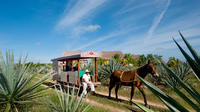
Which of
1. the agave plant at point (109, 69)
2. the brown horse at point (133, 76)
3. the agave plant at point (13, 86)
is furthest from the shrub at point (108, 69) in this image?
the agave plant at point (13, 86)

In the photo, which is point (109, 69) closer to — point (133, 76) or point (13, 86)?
point (133, 76)

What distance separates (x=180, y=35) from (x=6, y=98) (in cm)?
289

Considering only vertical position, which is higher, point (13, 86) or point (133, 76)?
point (13, 86)

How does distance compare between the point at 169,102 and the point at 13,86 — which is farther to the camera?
the point at 13,86

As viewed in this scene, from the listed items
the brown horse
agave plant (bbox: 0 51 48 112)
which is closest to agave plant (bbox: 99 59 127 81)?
the brown horse

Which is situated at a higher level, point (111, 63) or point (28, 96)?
point (111, 63)

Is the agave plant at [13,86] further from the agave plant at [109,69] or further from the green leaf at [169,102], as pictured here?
the agave plant at [109,69]

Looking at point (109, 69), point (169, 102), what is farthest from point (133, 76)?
point (169, 102)

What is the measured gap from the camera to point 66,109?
2.65 metres

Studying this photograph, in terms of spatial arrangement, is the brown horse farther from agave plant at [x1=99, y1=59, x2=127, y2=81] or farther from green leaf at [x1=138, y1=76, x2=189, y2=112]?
green leaf at [x1=138, y1=76, x2=189, y2=112]

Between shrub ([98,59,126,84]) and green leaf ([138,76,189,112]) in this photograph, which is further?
shrub ([98,59,126,84])

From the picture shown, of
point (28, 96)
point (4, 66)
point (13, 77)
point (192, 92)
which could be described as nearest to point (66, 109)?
point (28, 96)

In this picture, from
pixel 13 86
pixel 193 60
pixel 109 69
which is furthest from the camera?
pixel 109 69

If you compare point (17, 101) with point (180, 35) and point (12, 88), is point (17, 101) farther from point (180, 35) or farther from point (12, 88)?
point (180, 35)
